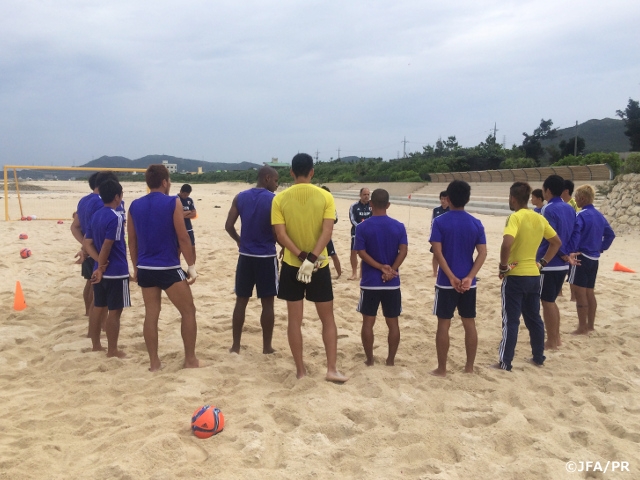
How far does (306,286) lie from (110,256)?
1.95 metres

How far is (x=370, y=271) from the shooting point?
430 centimetres

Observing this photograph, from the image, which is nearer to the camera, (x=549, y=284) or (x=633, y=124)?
(x=549, y=284)

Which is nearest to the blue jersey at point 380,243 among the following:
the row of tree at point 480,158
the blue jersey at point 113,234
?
the blue jersey at point 113,234

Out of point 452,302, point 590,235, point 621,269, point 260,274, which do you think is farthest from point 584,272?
point 621,269

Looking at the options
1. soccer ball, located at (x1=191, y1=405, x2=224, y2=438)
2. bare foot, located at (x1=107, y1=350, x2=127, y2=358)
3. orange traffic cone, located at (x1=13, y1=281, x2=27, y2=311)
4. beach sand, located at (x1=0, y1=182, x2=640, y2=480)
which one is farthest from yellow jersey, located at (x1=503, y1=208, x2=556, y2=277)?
orange traffic cone, located at (x1=13, y1=281, x2=27, y2=311)

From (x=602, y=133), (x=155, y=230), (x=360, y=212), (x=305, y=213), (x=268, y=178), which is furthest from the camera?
(x=602, y=133)

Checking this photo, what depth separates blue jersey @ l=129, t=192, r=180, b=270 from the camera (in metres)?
4.07

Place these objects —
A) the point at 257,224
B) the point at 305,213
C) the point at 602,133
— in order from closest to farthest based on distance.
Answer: the point at 305,213
the point at 257,224
the point at 602,133

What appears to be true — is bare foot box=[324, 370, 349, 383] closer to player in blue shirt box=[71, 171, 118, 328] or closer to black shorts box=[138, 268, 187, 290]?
black shorts box=[138, 268, 187, 290]

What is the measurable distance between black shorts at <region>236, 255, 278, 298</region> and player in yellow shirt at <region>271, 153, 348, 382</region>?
535mm

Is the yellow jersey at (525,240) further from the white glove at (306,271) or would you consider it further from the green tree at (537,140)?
the green tree at (537,140)

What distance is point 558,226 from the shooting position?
5051 millimetres

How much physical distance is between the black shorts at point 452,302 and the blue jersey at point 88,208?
3.39m

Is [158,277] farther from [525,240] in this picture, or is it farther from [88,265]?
[525,240]
